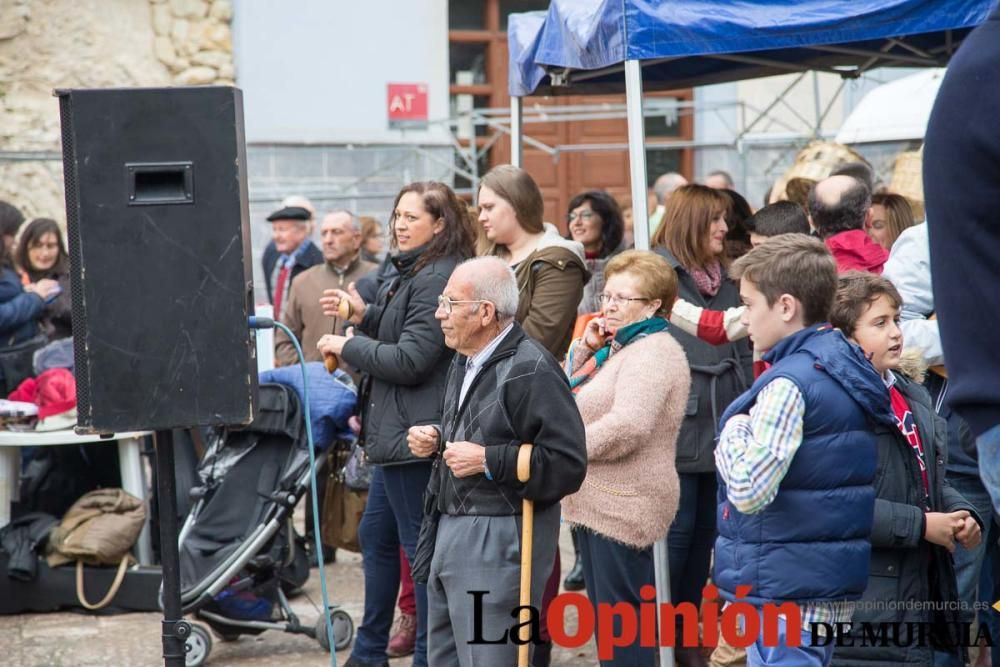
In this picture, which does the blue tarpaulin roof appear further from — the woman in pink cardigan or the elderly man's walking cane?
the elderly man's walking cane

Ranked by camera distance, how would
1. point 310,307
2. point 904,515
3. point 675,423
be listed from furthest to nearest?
point 310,307 < point 675,423 < point 904,515

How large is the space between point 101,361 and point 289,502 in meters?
1.66

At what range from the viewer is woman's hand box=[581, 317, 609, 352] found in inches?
180

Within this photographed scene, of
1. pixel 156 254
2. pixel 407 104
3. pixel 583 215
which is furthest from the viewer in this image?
pixel 407 104

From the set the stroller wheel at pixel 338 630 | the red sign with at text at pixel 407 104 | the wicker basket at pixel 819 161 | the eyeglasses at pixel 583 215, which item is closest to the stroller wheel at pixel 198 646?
the stroller wheel at pixel 338 630

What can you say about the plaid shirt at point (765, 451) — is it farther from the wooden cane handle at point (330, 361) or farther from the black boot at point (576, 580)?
the black boot at point (576, 580)

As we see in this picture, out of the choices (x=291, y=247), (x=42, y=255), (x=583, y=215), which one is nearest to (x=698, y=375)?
(x=583, y=215)

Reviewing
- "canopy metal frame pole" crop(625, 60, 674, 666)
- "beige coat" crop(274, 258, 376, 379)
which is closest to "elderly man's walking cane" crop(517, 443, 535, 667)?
"canopy metal frame pole" crop(625, 60, 674, 666)

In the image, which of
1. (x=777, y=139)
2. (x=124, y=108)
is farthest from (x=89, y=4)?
(x=124, y=108)

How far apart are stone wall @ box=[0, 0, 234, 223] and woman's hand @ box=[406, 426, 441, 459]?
28.8 ft

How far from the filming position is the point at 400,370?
15.6ft

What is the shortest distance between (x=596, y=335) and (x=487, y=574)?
1.08m

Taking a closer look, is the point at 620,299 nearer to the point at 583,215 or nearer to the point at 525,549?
the point at 525,549

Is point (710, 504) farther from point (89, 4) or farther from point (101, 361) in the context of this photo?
point (89, 4)
